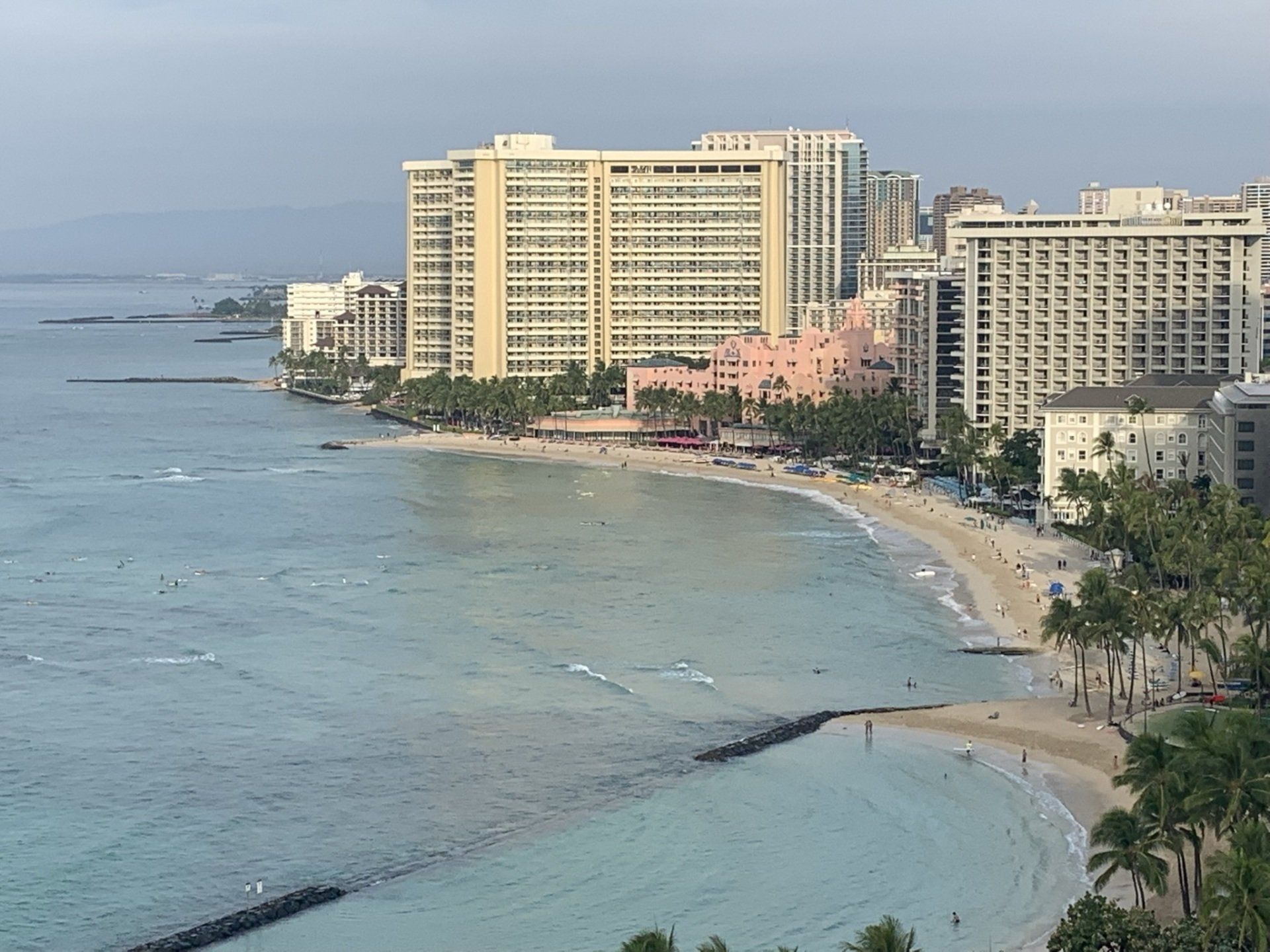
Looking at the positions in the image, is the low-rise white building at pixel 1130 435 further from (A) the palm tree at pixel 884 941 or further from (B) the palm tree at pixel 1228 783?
(A) the palm tree at pixel 884 941

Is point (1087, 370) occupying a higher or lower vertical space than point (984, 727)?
higher

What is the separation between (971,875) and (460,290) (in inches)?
3969

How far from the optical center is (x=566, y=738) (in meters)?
47.2

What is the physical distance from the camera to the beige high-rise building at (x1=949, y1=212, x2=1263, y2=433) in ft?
294

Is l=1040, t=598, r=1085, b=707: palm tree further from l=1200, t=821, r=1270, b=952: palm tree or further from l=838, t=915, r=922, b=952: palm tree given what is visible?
l=838, t=915, r=922, b=952: palm tree

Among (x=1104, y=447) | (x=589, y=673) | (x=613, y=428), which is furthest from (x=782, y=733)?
(x=613, y=428)

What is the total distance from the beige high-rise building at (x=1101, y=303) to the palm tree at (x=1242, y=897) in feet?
203

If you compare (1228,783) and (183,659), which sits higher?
(1228,783)

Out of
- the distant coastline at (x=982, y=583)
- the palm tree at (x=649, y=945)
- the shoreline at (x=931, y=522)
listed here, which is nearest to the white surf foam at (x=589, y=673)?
the distant coastline at (x=982, y=583)

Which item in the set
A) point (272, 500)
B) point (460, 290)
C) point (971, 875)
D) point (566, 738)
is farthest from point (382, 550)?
point (460, 290)

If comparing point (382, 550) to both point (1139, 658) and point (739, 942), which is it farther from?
point (739, 942)

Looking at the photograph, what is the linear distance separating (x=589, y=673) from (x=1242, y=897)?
27.7 metres

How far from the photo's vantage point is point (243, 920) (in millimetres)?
35750

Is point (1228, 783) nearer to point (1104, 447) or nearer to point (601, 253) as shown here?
point (1104, 447)
